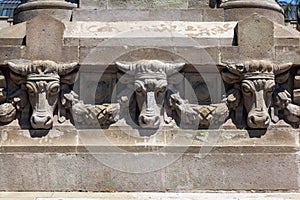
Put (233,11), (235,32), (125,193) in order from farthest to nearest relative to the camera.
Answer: (233,11)
(235,32)
(125,193)

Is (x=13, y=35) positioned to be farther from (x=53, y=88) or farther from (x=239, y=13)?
(x=239, y=13)

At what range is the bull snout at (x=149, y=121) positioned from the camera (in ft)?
25.8

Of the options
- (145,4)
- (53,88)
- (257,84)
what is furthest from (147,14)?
(257,84)

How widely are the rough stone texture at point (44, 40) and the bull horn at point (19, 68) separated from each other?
21cm

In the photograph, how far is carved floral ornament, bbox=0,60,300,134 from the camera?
7938 millimetres

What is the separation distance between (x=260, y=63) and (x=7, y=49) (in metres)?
3.48

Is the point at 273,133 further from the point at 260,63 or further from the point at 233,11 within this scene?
the point at 233,11

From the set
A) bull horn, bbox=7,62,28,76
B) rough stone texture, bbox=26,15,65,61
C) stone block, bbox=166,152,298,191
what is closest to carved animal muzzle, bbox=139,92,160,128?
stone block, bbox=166,152,298,191

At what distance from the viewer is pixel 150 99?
7.89 meters

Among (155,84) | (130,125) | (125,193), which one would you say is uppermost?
(155,84)

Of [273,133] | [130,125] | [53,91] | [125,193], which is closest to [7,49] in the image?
[53,91]

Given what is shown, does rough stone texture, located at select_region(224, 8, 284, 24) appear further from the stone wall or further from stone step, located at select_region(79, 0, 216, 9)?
the stone wall

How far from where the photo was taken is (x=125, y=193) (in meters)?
7.75

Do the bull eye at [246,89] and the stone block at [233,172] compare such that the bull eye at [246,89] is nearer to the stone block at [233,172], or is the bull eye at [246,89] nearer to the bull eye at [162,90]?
the stone block at [233,172]
